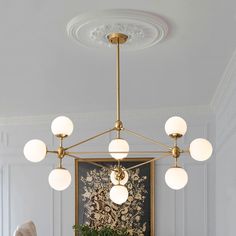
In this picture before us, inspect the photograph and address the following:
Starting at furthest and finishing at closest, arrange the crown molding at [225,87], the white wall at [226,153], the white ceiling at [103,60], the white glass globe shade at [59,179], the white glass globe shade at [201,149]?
the white wall at [226,153] → the crown molding at [225,87] → the white glass globe shade at [59,179] → the white glass globe shade at [201,149] → the white ceiling at [103,60]

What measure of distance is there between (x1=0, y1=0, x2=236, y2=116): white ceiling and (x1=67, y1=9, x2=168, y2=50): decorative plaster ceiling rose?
6 centimetres

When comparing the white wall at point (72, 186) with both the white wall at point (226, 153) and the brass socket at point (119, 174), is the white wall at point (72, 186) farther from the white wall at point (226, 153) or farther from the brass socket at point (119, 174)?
the brass socket at point (119, 174)

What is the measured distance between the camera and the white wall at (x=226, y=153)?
9.91 ft

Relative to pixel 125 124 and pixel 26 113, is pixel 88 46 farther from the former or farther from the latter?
pixel 26 113

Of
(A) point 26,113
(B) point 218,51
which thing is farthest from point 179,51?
(A) point 26,113

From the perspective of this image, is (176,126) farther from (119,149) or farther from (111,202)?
(111,202)

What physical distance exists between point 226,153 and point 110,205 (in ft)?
5.37

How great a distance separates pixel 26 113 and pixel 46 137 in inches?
15.3

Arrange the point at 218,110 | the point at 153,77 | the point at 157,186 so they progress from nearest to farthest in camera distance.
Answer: the point at 153,77 → the point at 218,110 → the point at 157,186

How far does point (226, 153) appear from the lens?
349 cm

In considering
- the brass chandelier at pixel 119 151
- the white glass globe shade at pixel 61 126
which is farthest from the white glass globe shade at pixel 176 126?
the white glass globe shade at pixel 61 126

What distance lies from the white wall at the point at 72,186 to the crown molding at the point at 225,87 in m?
0.47

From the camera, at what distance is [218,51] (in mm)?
2668

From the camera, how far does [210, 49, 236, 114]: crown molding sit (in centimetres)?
289
